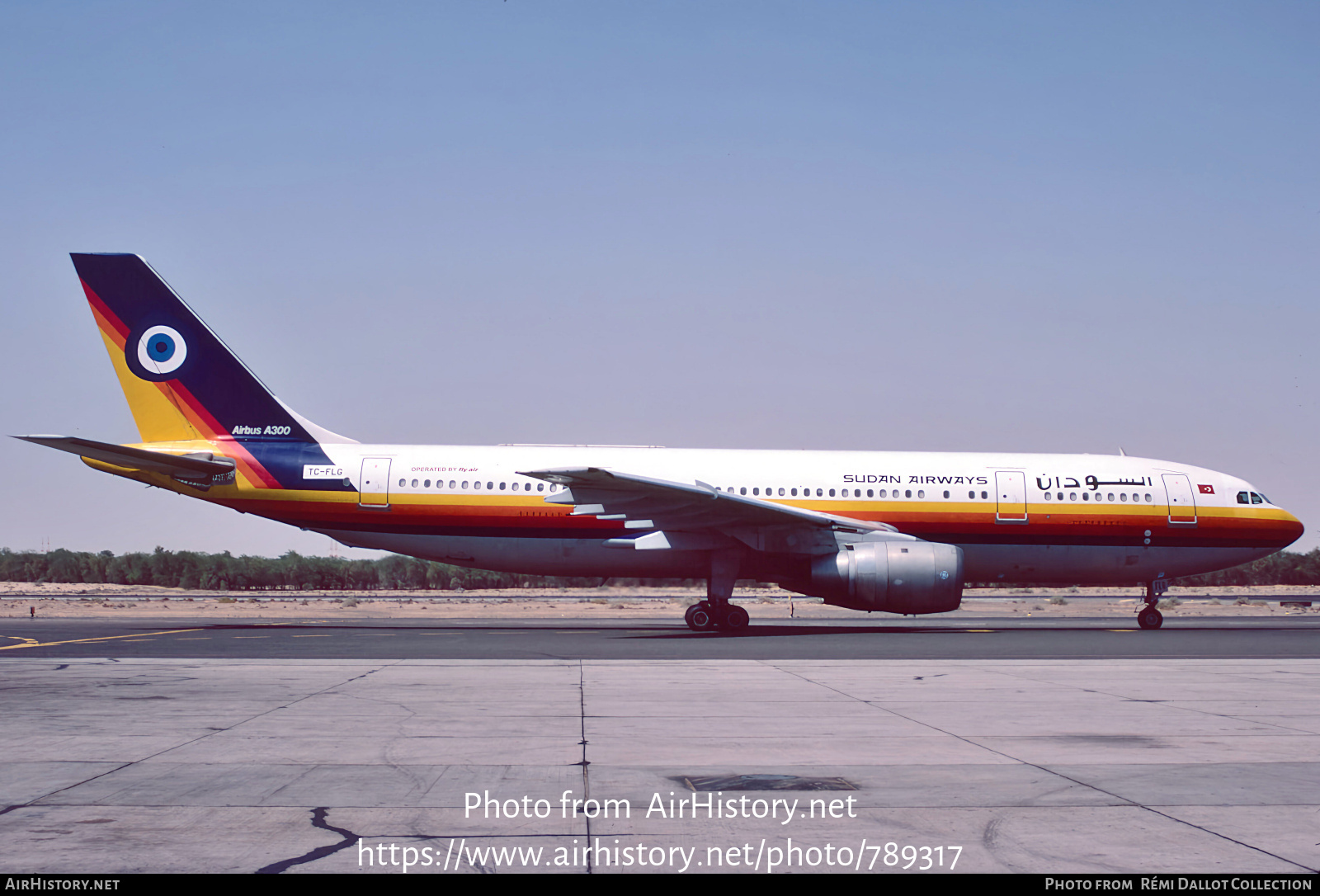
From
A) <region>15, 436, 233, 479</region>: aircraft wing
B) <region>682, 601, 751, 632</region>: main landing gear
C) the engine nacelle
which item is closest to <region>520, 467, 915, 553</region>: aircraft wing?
the engine nacelle

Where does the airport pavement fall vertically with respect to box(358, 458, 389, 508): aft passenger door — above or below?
below

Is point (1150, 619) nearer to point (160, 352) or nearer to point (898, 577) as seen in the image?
point (898, 577)

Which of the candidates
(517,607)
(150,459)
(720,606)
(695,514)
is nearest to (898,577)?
(720,606)

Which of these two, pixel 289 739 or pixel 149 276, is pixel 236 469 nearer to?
pixel 149 276

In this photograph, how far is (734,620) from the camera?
2183cm

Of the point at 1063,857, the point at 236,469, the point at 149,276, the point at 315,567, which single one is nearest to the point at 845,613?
the point at 236,469

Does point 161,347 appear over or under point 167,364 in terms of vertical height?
over

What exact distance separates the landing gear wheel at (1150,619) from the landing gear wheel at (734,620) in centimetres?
897

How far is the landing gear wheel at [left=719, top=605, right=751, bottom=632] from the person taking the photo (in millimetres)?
21781

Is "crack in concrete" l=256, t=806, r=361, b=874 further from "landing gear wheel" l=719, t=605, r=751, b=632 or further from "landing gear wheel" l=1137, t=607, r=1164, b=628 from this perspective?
"landing gear wheel" l=1137, t=607, r=1164, b=628

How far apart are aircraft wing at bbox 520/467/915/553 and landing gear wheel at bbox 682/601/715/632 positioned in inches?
60.7

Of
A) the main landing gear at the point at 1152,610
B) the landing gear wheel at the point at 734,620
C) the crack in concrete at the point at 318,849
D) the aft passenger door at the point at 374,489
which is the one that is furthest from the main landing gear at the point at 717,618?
the crack in concrete at the point at 318,849

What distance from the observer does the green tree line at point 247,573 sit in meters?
63.0

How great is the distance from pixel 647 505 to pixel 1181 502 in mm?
12633
